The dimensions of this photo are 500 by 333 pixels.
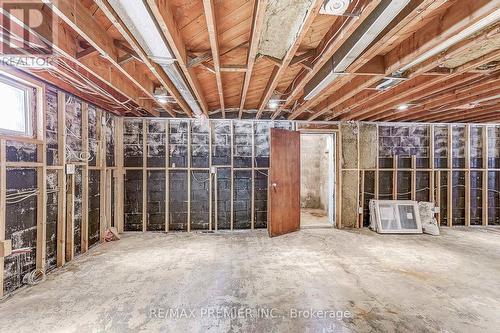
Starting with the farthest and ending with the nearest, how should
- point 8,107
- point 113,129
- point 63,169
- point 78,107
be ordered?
point 113,129 < point 78,107 < point 63,169 < point 8,107

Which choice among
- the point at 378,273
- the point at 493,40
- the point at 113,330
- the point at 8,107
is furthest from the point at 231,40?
the point at 378,273

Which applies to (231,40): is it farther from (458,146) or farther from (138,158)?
(458,146)

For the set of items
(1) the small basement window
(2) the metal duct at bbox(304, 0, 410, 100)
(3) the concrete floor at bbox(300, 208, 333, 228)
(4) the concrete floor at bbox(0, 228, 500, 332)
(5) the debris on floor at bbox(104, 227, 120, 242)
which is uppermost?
(2) the metal duct at bbox(304, 0, 410, 100)

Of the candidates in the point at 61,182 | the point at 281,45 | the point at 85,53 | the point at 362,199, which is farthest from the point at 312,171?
the point at 85,53

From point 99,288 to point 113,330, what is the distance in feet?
2.92

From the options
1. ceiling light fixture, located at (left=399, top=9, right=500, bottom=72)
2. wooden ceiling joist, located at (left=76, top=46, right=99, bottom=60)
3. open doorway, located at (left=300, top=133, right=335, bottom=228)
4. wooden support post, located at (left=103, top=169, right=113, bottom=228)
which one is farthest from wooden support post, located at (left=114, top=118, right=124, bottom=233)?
open doorway, located at (left=300, top=133, right=335, bottom=228)

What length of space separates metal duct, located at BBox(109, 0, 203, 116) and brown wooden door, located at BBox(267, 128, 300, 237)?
269cm

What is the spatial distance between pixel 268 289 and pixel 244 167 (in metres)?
3.01

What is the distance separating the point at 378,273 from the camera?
3199mm

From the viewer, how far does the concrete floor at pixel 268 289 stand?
2191mm

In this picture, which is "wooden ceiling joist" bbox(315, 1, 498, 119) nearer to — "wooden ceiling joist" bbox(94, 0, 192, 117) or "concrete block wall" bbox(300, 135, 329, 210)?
"wooden ceiling joist" bbox(94, 0, 192, 117)

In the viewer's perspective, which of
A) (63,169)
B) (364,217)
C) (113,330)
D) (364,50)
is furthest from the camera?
(364,217)

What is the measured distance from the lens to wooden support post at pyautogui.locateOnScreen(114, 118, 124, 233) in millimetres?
5031

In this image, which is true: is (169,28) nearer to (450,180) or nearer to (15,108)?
(15,108)
